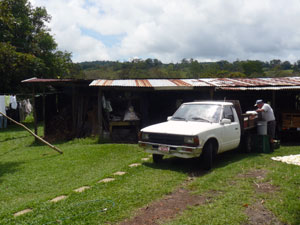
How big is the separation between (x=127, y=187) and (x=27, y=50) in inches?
802

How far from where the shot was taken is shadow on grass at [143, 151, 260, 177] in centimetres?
659

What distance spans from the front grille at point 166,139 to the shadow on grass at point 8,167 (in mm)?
4071

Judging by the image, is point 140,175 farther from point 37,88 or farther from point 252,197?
point 37,88

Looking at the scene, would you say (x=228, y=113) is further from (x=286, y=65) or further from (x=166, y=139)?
(x=286, y=65)

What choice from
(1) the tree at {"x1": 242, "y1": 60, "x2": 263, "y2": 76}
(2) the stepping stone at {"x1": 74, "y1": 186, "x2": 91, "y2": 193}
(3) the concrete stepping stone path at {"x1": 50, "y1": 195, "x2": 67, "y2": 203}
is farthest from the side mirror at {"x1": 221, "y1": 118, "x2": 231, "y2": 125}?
(1) the tree at {"x1": 242, "y1": 60, "x2": 263, "y2": 76}

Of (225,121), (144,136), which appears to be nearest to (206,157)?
(225,121)

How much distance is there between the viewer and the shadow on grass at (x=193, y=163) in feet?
21.6

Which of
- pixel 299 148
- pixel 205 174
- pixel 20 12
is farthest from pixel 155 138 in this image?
pixel 20 12

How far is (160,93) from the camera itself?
1397cm

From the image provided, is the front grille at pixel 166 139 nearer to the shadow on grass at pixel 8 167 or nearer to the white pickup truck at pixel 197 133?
the white pickup truck at pixel 197 133

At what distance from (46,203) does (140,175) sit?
88.0 inches

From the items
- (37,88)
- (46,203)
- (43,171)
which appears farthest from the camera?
(37,88)

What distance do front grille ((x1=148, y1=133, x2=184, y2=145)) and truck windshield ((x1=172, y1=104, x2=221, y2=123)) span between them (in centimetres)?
105

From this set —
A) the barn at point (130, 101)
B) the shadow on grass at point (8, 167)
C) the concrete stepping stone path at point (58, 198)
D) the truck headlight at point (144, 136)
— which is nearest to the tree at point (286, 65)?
the barn at point (130, 101)
